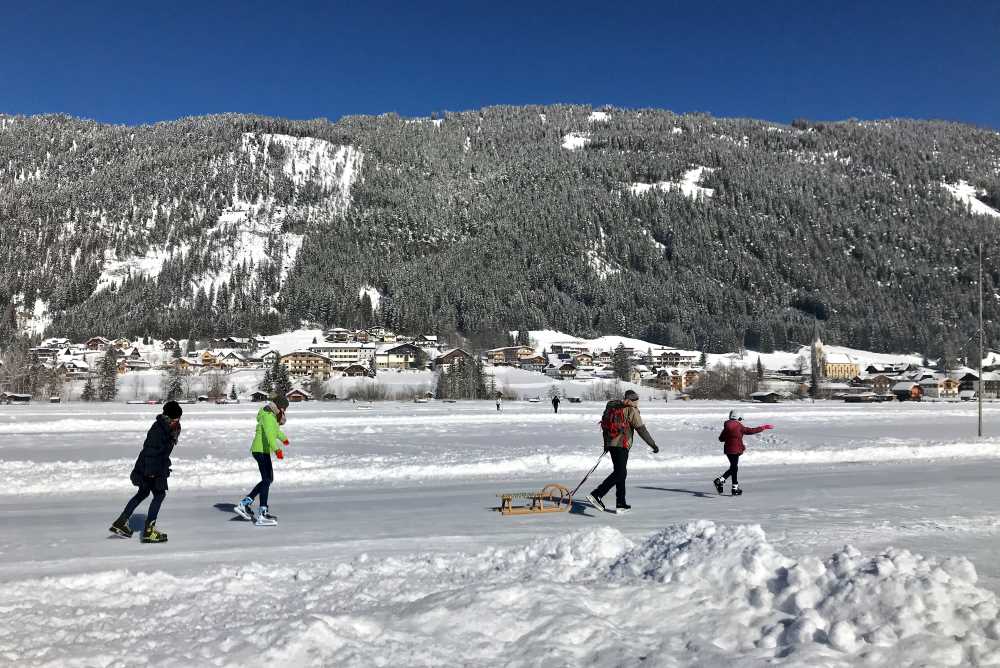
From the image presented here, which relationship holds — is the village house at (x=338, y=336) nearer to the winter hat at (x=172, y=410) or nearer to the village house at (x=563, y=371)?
the village house at (x=563, y=371)

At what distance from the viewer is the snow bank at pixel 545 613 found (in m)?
4.75

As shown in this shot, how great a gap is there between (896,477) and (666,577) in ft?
39.7

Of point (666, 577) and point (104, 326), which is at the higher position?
point (104, 326)

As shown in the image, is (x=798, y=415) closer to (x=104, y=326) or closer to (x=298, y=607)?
(x=298, y=607)

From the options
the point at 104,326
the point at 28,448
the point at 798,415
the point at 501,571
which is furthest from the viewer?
the point at 104,326

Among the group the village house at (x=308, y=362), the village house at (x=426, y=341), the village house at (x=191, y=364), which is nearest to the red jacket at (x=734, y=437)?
the village house at (x=191, y=364)

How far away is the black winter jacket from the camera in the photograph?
8.87 m

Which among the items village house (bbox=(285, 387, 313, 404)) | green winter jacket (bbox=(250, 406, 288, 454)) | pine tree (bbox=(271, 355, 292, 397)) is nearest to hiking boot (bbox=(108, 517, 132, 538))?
green winter jacket (bbox=(250, 406, 288, 454))

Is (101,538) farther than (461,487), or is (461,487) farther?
(461,487)

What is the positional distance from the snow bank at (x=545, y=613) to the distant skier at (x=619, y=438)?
369cm

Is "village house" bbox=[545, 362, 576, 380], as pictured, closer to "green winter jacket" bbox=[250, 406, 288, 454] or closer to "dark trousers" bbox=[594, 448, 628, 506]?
"dark trousers" bbox=[594, 448, 628, 506]

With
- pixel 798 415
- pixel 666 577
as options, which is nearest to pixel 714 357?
pixel 798 415

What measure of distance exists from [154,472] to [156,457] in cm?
18

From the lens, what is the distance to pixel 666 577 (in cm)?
623
